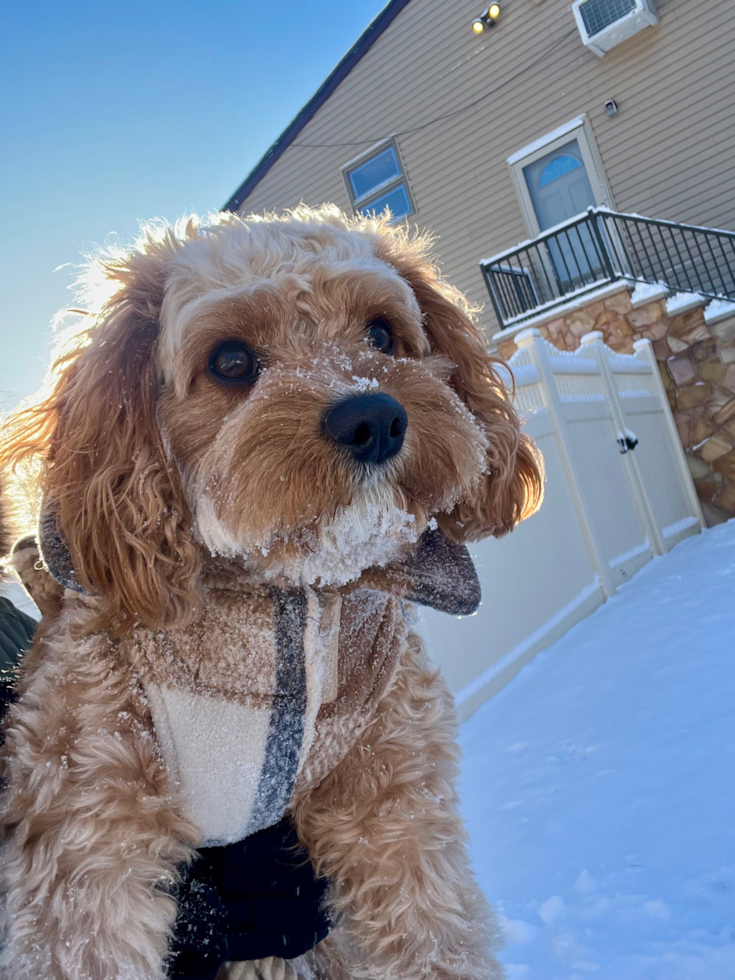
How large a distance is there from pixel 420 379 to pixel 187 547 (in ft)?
1.92

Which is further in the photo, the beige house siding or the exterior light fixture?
the exterior light fixture

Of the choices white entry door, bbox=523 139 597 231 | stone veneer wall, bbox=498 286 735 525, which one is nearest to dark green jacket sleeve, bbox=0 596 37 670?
stone veneer wall, bbox=498 286 735 525

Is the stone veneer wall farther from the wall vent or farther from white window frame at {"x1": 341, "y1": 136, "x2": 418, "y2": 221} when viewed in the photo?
white window frame at {"x1": 341, "y1": 136, "x2": 418, "y2": 221}

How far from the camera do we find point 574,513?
21.8ft

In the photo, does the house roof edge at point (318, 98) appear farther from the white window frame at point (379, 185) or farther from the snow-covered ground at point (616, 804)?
the snow-covered ground at point (616, 804)

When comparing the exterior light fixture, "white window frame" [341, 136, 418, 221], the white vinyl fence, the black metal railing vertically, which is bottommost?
the white vinyl fence

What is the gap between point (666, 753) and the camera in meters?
3.26

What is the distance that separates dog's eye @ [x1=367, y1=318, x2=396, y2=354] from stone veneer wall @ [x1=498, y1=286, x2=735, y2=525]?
8035 mm

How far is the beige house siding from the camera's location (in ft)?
34.1

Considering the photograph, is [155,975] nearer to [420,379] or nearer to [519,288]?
[420,379]

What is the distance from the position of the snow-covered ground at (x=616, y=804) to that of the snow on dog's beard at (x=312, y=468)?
65.6 inches

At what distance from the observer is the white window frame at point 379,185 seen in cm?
1271

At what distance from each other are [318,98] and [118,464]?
13.7 m

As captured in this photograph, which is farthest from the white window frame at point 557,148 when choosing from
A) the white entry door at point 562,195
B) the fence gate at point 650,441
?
the fence gate at point 650,441
